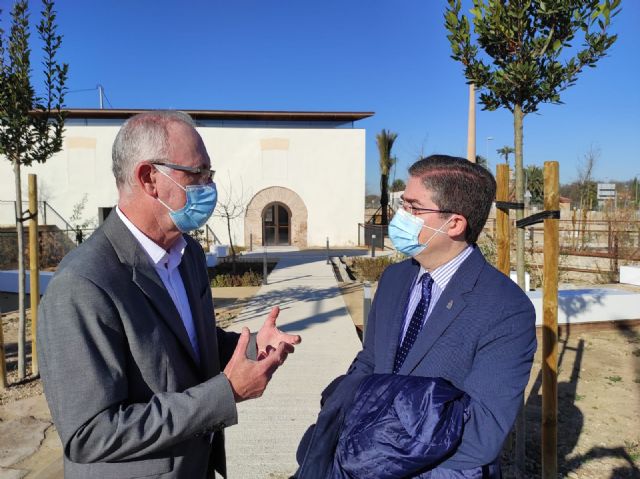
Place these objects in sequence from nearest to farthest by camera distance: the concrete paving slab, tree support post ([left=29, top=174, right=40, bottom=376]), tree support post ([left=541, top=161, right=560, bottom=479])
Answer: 1. tree support post ([left=541, top=161, right=560, bottom=479])
2. the concrete paving slab
3. tree support post ([left=29, top=174, right=40, bottom=376])

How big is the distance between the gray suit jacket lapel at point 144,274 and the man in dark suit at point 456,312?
819 mm

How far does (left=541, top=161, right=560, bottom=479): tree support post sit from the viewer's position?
8.45ft

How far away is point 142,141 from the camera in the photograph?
1.57 metres

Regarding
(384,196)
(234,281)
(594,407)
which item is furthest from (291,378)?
(384,196)

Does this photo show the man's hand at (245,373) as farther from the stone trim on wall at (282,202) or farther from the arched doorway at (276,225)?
the arched doorway at (276,225)

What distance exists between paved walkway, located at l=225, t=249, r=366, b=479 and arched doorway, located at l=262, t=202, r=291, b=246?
12.4 meters

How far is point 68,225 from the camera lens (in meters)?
21.5

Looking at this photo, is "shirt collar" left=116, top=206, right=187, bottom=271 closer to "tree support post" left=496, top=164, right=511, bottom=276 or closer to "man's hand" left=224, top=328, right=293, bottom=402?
"man's hand" left=224, top=328, right=293, bottom=402

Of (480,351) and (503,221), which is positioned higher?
(503,221)

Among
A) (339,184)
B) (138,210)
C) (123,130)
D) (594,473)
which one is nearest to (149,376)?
(138,210)

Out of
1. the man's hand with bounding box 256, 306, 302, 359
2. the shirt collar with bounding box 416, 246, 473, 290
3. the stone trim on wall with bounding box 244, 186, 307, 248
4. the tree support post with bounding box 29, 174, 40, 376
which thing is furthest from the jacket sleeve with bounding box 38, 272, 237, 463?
the stone trim on wall with bounding box 244, 186, 307, 248

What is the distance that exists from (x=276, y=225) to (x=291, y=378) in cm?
1872

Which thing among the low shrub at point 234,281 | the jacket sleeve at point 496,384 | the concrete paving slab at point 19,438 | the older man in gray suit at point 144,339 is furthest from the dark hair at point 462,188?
the low shrub at point 234,281

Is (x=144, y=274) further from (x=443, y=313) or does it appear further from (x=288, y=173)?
(x=288, y=173)
